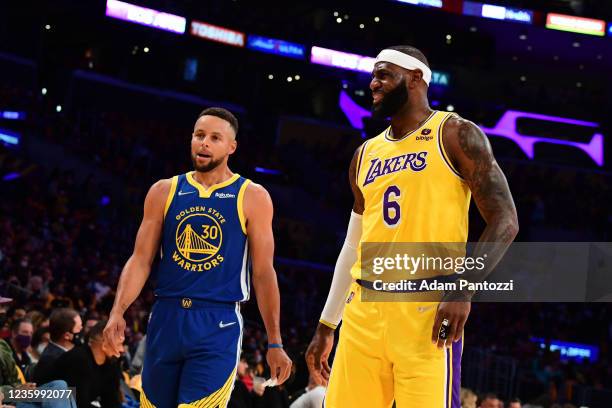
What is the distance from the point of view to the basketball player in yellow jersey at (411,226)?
4070 millimetres

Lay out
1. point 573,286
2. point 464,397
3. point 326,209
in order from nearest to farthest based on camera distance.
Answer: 1. point 464,397
2. point 573,286
3. point 326,209

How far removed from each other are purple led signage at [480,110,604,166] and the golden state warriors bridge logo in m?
26.6

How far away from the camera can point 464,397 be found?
1045 centimetres

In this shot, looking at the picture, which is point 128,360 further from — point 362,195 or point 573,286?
point 573,286

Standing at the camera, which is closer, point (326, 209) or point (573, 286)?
point (573, 286)

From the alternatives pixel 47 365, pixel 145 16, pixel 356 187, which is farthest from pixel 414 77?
pixel 145 16

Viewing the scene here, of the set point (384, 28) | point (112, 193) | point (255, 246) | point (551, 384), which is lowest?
point (551, 384)

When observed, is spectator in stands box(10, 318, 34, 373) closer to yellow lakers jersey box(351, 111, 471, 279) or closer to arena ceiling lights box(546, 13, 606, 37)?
yellow lakers jersey box(351, 111, 471, 279)

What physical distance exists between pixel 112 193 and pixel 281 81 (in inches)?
374

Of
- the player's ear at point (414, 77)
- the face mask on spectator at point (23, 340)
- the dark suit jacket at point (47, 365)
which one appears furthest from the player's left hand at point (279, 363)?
the face mask on spectator at point (23, 340)

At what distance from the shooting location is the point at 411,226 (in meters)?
4.28

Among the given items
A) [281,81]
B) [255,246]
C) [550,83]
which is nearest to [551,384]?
[255,246]

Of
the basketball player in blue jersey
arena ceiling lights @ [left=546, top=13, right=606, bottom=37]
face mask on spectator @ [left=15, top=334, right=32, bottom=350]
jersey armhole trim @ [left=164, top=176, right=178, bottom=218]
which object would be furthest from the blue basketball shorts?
arena ceiling lights @ [left=546, top=13, right=606, bottom=37]

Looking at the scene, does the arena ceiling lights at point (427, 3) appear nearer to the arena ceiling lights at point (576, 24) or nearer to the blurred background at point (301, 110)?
the blurred background at point (301, 110)
